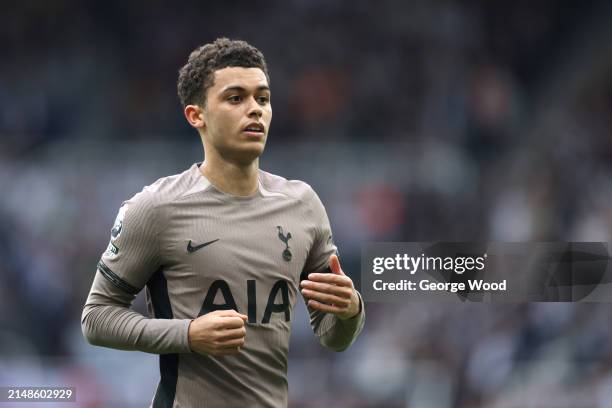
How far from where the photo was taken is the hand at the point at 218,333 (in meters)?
2.46

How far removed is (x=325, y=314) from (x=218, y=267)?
0.42m

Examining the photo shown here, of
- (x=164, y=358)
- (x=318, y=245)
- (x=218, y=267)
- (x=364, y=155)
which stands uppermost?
(x=364, y=155)

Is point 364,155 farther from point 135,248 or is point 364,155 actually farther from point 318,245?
point 135,248

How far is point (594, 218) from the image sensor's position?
302 inches

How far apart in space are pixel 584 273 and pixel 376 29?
4663 millimetres

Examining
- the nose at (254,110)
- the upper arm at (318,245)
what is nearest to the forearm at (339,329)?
the upper arm at (318,245)

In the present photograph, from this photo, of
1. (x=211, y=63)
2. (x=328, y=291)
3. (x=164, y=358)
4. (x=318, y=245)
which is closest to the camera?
(x=328, y=291)

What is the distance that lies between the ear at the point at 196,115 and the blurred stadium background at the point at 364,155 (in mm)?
4591

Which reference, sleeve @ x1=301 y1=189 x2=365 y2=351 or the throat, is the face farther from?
sleeve @ x1=301 y1=189 x2=365 y2=351

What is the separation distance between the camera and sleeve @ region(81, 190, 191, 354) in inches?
103

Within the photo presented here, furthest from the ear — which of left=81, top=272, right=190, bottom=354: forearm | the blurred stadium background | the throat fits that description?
the blurred stadium background

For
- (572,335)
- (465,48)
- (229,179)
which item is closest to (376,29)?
(465,48)

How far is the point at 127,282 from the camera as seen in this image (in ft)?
8.78

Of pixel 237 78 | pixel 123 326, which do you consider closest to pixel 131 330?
pixel 123 326
